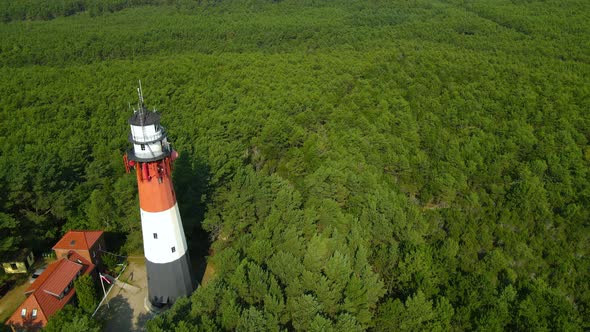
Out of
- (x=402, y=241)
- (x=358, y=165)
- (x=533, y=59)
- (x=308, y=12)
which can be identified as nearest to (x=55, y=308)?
(x=402, y=241)

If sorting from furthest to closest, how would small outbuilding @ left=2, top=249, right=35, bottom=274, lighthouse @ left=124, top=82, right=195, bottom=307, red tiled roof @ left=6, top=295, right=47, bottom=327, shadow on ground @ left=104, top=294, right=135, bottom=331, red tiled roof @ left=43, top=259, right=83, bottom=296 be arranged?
small outbuilding @ left=2, top=249, right=35, bottom=274 < shadow on ground @ left=104, top=294, right=135, bottom=331 < red tiled roof @ left=43, top=259, right=83, bottom=296 < red tiled roof @ left=6, top=295, right=47, bottom=327 < lighthouse @ left=124, top=82, right=195, bottom=307

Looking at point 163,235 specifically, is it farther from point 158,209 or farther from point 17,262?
point 17,262

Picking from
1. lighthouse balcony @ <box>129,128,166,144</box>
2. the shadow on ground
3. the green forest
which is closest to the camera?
lighthouse balcony @ <box>129,128,166,144</box>

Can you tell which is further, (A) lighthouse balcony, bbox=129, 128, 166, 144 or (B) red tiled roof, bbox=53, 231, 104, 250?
(B) red tiled roof, bbox=53, 231, 104, 250

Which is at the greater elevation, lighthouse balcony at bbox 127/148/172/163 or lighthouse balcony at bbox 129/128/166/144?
lighthouse balcony at bbox 129/128/166/144

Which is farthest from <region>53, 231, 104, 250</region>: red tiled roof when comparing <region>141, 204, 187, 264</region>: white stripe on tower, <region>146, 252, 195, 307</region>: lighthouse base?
<region>141, 204, 187, 264</region>: white stripe on tower

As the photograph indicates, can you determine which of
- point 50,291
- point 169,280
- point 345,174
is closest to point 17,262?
point 50,291

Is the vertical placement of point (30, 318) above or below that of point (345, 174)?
below

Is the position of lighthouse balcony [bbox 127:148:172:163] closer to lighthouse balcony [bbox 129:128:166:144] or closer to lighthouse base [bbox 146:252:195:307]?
lighthouse balcony [bbox 129:128:166:144]
